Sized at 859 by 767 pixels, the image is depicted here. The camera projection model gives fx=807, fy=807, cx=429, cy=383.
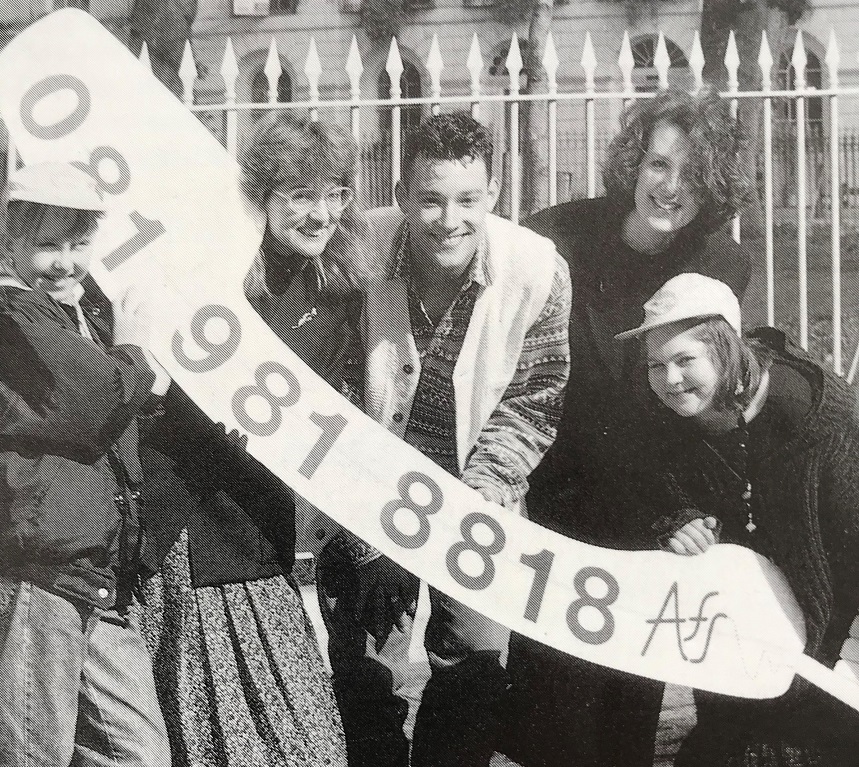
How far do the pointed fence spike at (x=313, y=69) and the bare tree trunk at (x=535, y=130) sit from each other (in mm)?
789

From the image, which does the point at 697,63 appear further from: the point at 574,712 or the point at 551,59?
the point at 574,712

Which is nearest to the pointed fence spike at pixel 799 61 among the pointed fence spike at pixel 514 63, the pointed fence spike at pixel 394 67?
the pointed fence spike at pixel 514 63

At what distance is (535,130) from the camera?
3.10 m

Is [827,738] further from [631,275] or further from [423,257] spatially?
[423,257]

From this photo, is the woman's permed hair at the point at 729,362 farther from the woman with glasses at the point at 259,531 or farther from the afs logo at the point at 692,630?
the woman with glasses at the point at 259,531

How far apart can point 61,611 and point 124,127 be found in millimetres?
1797

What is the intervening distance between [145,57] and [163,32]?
0.40 ft

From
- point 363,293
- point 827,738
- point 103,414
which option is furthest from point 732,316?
point 103,414

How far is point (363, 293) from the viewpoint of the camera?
9.97ft

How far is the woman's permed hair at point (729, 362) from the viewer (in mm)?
3016

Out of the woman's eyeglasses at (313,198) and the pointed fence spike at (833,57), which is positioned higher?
the pointed fence spike at (833,57)

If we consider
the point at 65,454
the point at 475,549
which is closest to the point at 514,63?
the point at 475,549

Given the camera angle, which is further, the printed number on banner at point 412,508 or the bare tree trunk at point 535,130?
the bare tree trunk at point 535,130

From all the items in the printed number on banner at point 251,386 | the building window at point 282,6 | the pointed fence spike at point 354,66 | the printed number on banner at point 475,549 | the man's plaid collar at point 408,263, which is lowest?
the printed number on banner at point 475,549
